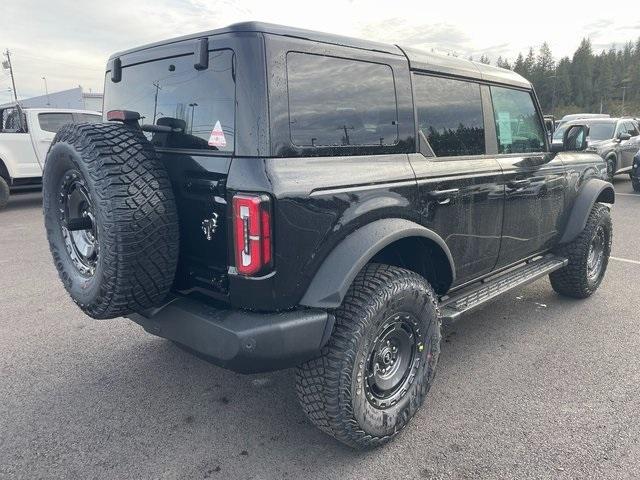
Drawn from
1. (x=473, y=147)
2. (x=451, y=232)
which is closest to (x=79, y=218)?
(x=451, y=232)

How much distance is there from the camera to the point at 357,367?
2346mm

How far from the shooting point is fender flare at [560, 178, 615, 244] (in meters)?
4.29

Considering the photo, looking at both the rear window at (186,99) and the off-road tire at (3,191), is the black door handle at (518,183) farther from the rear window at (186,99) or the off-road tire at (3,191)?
the off-road tire at (3,191)

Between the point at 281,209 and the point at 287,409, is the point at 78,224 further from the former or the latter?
the point at 287,409

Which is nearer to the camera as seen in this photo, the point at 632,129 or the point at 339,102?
the point at 339,102

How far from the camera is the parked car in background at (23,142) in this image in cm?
967

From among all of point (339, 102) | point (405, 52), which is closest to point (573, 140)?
point (405, 52)

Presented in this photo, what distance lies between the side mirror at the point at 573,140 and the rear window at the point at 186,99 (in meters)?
2.98

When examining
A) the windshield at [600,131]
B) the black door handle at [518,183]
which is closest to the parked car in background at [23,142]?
the black door handle at [518,183]

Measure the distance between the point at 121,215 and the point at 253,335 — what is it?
2.49ft

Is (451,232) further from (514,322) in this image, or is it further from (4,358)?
(4,358)

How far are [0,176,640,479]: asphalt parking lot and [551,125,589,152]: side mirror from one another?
4.77ft

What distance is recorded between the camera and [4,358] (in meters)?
3.50

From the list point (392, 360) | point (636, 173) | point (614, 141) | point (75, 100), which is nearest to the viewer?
→ point (392, 360)
